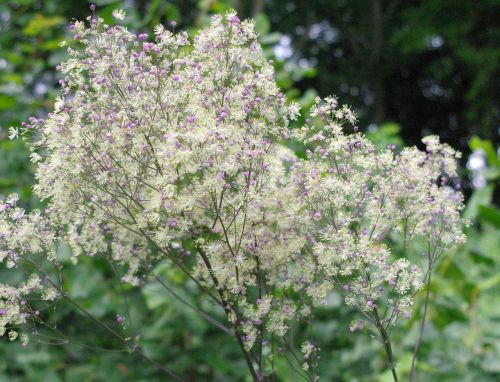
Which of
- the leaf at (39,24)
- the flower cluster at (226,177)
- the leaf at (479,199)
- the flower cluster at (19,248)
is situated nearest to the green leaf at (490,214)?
the leaf at (479,199)

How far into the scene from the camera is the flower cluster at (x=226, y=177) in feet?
4.78

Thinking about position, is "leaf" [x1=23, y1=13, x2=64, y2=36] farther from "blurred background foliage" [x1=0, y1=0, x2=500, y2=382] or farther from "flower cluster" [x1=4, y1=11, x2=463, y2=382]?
"flower cluster" [x1=4, y1=11, x2=463, y2=382]

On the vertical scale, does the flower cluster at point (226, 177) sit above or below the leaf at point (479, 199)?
below

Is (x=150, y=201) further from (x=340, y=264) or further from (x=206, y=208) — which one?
(x=340, y=264)

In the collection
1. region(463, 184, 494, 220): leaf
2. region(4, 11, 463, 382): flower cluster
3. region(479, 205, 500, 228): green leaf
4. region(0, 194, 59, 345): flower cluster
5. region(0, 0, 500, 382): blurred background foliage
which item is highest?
region(463, 184, 494, 220): leaf

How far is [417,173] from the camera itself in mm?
1638

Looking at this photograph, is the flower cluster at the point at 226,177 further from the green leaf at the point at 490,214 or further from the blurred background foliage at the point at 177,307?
the green leaf at the point at 490,214

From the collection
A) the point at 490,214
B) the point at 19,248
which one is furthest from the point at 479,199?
the point at 19,248

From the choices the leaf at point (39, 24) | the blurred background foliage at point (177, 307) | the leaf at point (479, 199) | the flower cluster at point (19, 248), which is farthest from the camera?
the leaf at point (479, 199)

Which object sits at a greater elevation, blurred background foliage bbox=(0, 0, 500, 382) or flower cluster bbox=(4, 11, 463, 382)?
blurred background foliage bbox=(0, 0, 500, 382)

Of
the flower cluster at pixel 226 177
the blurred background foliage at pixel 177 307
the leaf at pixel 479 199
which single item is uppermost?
the leaf at pixel 479 199

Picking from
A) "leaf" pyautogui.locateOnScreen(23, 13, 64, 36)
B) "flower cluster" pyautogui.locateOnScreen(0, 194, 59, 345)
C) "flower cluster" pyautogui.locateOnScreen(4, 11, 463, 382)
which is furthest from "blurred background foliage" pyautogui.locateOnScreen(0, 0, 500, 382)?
"flower cluster" pyautogui.locateOnScreen(4, 11, 463, 382)

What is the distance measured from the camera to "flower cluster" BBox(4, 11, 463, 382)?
1.46m

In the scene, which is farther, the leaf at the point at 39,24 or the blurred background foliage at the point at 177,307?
the leaf at the point at 39,24
